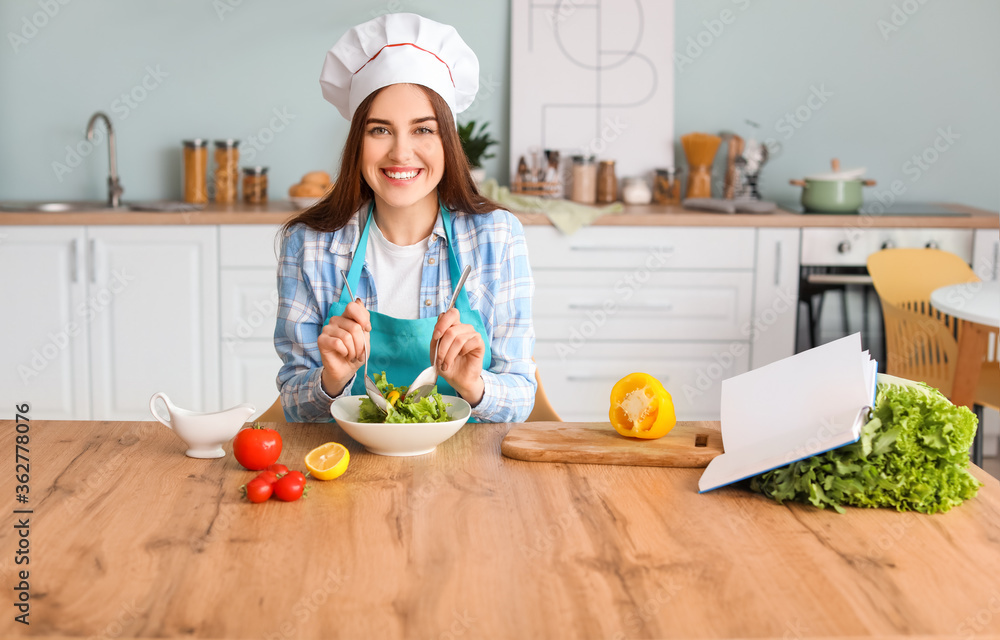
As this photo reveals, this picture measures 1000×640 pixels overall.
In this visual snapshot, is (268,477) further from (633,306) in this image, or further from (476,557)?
(633,306)

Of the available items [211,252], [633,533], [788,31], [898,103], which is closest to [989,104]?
[898,103]

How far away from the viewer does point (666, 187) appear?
144 inches

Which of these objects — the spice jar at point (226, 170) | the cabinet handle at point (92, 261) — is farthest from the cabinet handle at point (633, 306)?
the cabinet handle at point (92, 261)

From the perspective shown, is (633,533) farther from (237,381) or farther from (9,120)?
(9,120)

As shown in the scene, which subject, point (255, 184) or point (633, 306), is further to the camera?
point (255, 184)

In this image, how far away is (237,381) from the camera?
3.32 meters

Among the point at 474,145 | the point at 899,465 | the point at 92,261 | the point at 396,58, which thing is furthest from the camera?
the point at 474,145

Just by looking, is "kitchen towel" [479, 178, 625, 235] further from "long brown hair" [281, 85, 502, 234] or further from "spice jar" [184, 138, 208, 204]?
"long brown hair" [281, 85, 502, 234]

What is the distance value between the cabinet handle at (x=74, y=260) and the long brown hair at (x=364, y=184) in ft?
5.61

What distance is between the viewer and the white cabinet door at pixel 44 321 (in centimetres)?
321

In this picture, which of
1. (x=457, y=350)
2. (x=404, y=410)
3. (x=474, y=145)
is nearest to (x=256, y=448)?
(x=404, y=410)

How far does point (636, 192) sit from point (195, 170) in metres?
1.68

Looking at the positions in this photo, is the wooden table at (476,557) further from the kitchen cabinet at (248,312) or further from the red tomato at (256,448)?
the kitchen cabinet at (248,312)

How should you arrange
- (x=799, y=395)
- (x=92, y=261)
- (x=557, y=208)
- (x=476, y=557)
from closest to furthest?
(x=476, y=557)
(x=799, y=395)
(x=92, y=261)
(x=557, y=208)
